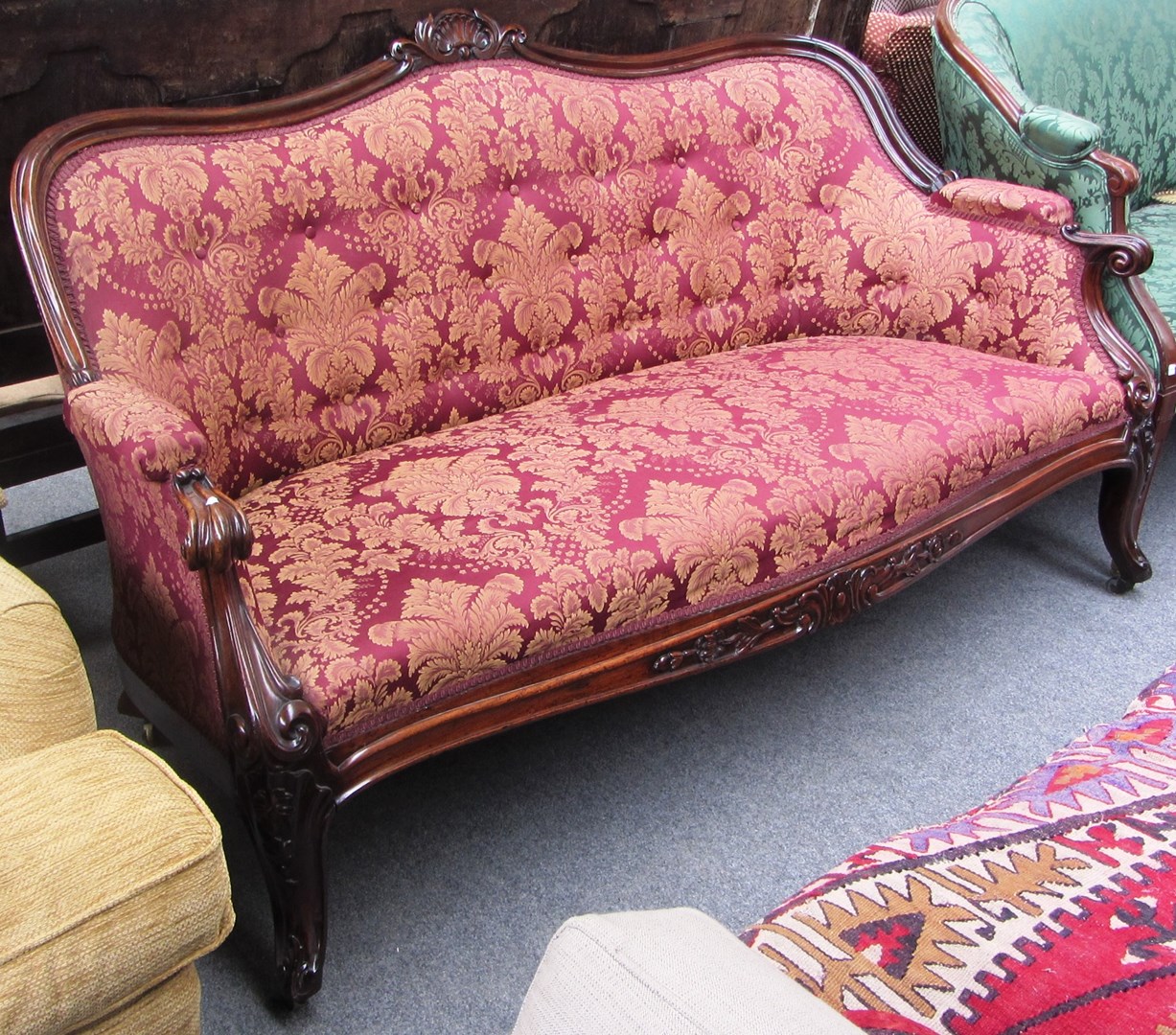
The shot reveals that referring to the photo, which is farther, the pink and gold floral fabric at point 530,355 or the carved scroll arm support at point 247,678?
the pink and gold floral fabric at point 530,355

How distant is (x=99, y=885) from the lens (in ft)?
3.34

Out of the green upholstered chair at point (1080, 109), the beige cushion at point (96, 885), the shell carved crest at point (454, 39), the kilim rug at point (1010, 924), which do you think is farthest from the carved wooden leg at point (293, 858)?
the green upholstered chair at point (1080, 109)

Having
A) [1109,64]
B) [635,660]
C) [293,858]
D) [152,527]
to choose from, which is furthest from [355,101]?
[1109,64]

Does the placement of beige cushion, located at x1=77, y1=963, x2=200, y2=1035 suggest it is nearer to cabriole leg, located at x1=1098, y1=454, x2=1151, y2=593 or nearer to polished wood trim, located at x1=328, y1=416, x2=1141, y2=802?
polished wood trim, located at x1=328, y1=416, x2=1141, y2=802

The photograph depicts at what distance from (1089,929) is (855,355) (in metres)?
1.68

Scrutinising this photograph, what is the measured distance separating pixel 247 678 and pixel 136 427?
0.32m

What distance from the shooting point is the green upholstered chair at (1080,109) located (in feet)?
7.68

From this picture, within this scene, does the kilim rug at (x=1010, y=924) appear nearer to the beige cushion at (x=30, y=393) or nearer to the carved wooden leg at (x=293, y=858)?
the carved wooden leg at (x=293, y=858)

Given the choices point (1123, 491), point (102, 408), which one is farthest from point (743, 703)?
point (102, 408)

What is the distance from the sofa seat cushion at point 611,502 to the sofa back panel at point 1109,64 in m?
0.96

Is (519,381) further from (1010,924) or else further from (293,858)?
(1010,924)

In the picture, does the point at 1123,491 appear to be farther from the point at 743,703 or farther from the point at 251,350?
the point at 251,350

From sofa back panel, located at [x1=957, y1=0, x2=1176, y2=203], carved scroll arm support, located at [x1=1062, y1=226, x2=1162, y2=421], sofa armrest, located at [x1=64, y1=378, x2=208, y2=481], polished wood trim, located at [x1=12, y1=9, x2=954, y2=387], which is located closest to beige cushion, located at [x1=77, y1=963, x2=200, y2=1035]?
sofa armrest, located at [x1=64, y1=378, x2=208, y2=481]

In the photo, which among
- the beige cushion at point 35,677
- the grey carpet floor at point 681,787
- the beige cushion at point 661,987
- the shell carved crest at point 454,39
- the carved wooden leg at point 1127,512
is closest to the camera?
the beige cushion at point 661,987
